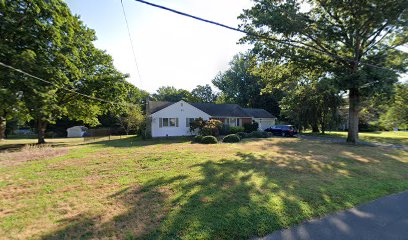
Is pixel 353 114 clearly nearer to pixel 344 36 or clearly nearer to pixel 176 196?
pixel 344 36

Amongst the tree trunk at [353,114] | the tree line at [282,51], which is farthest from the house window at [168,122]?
the tree trunk at [353,114]

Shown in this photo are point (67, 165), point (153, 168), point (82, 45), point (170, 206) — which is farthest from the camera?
point (82, 45)

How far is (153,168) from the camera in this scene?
924 cm

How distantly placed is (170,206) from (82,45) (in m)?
21.6

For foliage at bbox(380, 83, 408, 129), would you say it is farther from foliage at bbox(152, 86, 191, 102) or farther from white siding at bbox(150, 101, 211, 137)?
foliage at bbox(152, 86, 191, 102)

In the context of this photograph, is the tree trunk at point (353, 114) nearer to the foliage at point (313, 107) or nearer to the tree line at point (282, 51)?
the tree line at point (282, 51)

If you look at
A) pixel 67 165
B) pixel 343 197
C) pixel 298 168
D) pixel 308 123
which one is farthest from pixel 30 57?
pixel 308 123

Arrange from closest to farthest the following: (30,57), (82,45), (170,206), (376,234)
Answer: (376,234) < (170,206) < (30,57) < (82,45)

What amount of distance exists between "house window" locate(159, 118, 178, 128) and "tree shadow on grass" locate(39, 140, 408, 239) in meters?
18.2

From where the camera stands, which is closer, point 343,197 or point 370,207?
point 370,207

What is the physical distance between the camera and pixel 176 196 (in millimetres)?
5891

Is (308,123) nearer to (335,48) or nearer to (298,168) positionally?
(335,48)

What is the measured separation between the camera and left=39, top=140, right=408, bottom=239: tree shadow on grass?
13.6ft

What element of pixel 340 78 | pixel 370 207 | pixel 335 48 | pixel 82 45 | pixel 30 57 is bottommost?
pixel 370 207
